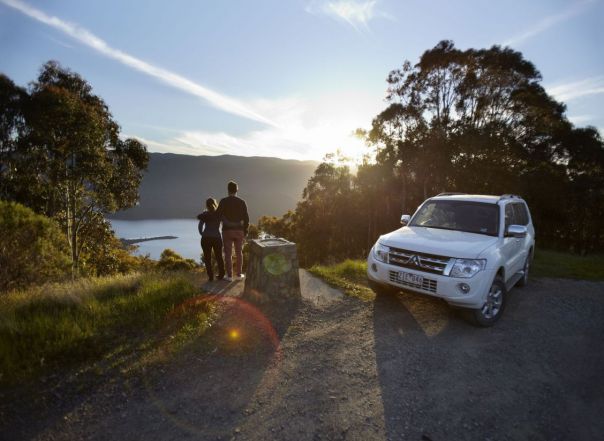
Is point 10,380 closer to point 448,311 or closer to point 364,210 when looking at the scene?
point 448,311

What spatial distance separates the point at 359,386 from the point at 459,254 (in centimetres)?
235

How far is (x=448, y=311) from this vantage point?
528 cm

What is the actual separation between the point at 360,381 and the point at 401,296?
9.24ft

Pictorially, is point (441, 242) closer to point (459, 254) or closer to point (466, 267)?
point (459, 254)

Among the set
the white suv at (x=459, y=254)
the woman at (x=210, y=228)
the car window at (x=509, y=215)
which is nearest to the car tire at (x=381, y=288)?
the white suv at (x=459, y=254)

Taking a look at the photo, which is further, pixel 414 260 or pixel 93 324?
pixel 414 260

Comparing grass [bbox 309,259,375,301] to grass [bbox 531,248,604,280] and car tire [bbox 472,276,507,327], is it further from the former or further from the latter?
grass [bbox 531,248,604,280]

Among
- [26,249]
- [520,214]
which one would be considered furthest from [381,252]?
[26,249]

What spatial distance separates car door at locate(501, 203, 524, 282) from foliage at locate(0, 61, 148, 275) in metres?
13.8

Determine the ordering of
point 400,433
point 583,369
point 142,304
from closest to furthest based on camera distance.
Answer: point 400,433 < point 583,369 < point 142,304

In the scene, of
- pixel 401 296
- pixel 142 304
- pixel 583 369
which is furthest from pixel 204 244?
pixel 583 369

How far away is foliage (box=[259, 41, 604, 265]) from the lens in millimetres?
19359

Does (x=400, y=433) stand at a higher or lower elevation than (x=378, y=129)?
lower

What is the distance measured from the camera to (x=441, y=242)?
467 cm
